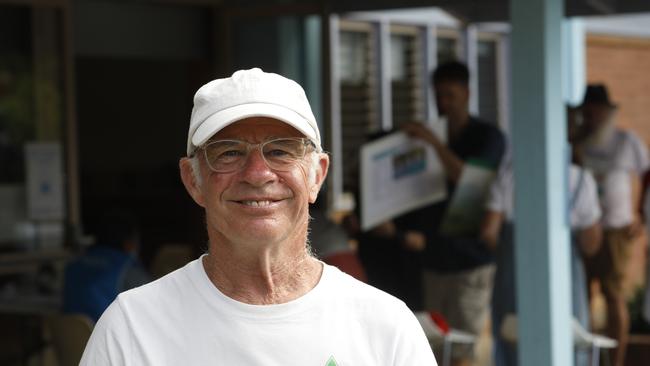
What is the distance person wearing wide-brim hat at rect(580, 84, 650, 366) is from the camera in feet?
25.2

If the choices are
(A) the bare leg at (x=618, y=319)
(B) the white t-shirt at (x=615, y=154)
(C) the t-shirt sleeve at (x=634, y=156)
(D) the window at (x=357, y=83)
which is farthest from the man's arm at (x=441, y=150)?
(D) the window at (x=357, y=83)

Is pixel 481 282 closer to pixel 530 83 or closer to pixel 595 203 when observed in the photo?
pixel 595 203

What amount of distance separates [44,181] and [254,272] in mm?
5799

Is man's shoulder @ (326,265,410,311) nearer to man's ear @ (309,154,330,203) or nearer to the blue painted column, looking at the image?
man's ear @ (309,154,330,203)

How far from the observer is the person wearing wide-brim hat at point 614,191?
25.2 feet

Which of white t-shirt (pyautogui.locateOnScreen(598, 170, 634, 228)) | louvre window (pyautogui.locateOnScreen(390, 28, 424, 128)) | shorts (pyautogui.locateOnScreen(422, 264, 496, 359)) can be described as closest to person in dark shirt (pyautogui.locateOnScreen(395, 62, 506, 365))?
shorts (pyautogui.locateOnScreen(422, 264, 496, 359))

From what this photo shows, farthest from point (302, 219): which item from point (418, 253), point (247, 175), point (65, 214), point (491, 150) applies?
point (65, 214)

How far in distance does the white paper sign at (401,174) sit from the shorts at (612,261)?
2.37m

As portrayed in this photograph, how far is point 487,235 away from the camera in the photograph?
5.85 metres

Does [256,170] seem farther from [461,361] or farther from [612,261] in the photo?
[612,261]

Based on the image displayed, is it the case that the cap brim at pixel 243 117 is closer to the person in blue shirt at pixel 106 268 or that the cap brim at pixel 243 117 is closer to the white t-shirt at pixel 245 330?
the white t-shirt at pixel 245 330

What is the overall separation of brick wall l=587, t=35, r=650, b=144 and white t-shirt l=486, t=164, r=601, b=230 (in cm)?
579

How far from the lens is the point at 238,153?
1.89 meters

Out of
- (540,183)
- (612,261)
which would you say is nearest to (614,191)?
(612,261)
